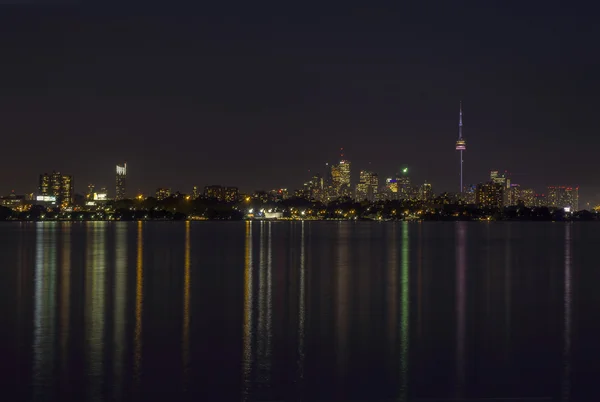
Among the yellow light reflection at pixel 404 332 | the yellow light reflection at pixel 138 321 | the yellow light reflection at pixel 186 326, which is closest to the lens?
the yellow light reflection at pixel 404 332

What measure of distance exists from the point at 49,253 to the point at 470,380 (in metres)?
36.9

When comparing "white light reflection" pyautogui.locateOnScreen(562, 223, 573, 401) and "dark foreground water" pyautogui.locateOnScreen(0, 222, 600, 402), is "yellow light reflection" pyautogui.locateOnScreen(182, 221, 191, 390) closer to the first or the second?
"dark foreground water" pyautogui.locateOnScreen(0, 222, 600, 402)

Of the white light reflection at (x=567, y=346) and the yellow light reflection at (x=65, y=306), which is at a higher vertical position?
the yellow light reflection at (x=65, y=306)

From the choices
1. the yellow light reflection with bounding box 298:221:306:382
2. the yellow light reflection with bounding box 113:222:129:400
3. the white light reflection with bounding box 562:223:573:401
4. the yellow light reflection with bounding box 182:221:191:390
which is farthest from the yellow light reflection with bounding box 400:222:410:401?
the yellow light reflection with bounding box 113:222:129:400

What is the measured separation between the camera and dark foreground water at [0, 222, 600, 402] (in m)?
10.9

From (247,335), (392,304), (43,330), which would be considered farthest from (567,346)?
(43,330)

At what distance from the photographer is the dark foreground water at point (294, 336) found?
35.9ft

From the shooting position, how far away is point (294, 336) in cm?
1541

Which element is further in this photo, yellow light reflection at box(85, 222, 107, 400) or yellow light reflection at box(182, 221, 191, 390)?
yellow light reflection at box(182, 221, 191, 390)

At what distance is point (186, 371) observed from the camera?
38.9 feet

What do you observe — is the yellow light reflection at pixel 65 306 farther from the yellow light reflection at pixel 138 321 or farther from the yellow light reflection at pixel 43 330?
the yellow light reflection at pixel 138 321

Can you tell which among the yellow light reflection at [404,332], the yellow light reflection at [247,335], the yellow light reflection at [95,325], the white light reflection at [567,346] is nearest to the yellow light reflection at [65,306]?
the yellow light reflection at [95,325]

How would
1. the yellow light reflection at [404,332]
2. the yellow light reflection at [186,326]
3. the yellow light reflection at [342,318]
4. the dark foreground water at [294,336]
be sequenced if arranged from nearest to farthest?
the dark foreground water at [294,336]
the yellow light reflection at [404,332]
the yellow light reflection at [186,326]
the yellow light reflection at [342,318]

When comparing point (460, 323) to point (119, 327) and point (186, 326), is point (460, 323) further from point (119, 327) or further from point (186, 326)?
point (119, 327)
